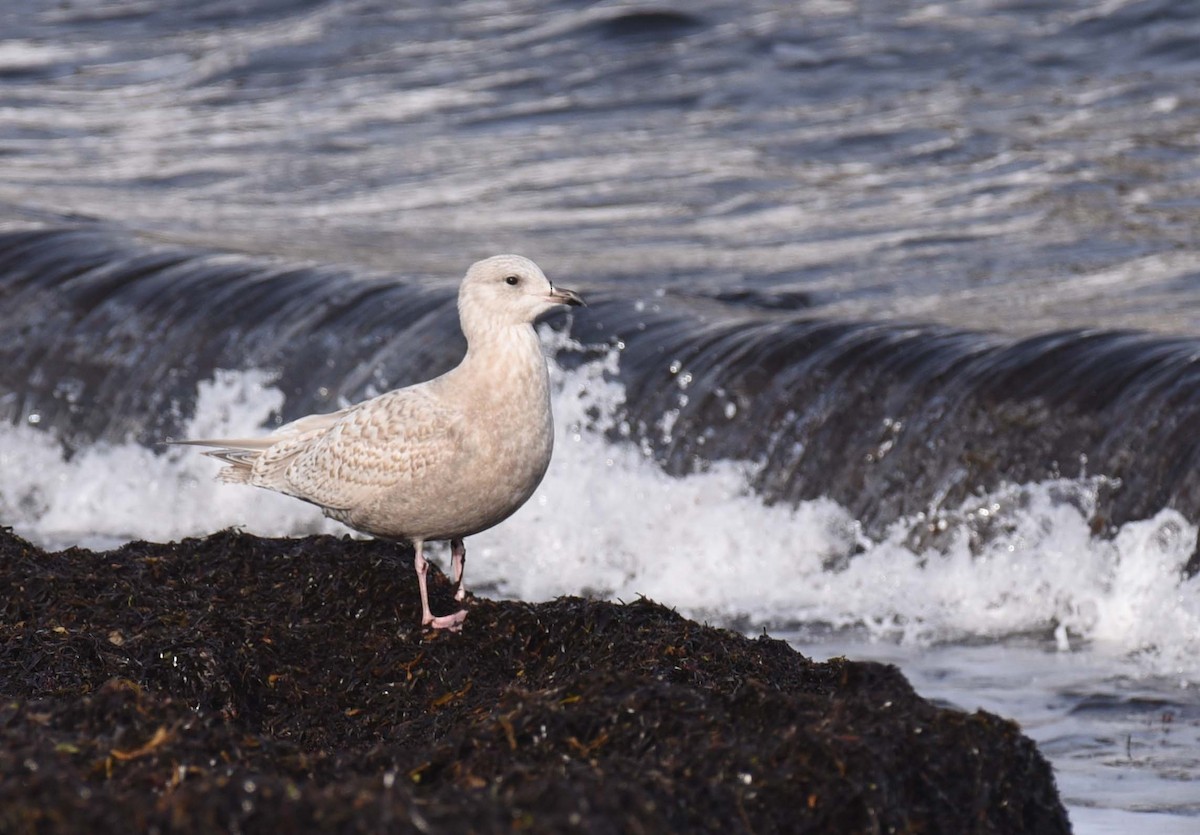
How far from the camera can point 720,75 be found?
19.3 meters

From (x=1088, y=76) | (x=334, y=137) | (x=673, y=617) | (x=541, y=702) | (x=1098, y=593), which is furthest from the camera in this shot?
(x=334, y=137)

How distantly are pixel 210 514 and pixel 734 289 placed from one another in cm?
394

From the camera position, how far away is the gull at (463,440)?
5898 millimetres

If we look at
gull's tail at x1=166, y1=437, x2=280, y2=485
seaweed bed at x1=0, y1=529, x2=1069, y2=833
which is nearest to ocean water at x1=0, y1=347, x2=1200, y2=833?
seaweed bed at x1=0, y1=529, x2=1069, y2=833

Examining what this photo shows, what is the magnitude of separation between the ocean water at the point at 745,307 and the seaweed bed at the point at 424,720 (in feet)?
5.16

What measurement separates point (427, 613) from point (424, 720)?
0.88 metres

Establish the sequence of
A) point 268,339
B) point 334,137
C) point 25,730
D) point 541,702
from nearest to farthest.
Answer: point 25,730 → point 541,702 → point 268,339 → point 334,137

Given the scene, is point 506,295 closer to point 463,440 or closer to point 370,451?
point 463,440

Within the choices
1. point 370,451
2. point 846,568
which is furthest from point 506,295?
→ point 846,568

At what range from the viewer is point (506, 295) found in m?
6.18

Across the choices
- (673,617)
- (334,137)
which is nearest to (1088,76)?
(334,137)

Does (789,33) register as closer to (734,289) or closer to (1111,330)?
(734,289)

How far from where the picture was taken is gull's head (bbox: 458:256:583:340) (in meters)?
6.15

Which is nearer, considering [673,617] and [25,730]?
[25,730]
